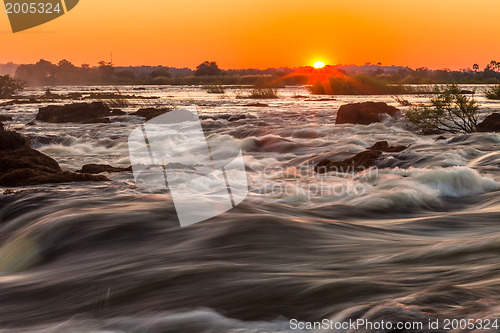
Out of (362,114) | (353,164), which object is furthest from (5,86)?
(353,164)

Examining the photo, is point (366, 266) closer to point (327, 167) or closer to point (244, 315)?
point (244, 315)

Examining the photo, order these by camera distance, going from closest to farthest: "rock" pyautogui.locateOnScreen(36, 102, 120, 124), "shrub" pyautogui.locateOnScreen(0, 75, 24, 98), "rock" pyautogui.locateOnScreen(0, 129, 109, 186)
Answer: "rock" pyautogui.locateOnScreen(0, 129, 109, 186) < "rock" pyautogui.locateOnScreen(36, 102, 120, 124) < "shrub" pyautogui.locateOnScreen(0, 75, 24, 98)

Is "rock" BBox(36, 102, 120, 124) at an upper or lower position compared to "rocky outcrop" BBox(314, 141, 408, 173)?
upper

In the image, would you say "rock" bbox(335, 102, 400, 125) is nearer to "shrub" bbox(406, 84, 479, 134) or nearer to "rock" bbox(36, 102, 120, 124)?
"shrub" bbox(406, 84, 479, 134)

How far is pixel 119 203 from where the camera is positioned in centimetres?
834

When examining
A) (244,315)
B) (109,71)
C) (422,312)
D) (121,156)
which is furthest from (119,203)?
(109,71)

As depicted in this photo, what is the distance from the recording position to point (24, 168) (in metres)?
10.5

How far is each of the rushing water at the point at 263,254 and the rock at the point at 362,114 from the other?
1285 centimetres

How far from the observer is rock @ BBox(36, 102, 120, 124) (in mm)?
30792

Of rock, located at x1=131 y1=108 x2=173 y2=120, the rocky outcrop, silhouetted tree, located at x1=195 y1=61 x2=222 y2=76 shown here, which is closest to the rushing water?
the rocky outcrop

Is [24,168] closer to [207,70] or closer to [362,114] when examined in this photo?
[362,114]

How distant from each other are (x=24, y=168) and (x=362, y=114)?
17.5 metres

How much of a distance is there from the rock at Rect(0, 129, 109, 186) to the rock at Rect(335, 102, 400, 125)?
1604cm

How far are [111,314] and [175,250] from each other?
187 cm
